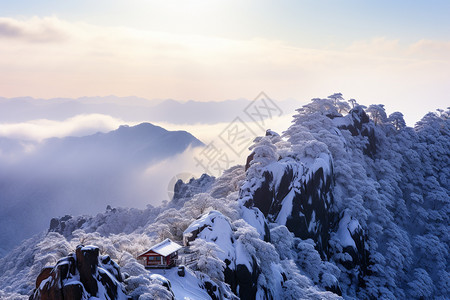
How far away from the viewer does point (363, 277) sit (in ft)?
262

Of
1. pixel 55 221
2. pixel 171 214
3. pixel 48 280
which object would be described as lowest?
pixel 55 221

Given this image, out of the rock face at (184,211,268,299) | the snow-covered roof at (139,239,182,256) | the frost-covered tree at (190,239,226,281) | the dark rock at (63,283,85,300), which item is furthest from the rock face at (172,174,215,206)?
the dark rock at (63,283,85,300)

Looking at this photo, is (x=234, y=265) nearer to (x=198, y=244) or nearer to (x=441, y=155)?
(x=198, y=244)

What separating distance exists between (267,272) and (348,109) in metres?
79.6

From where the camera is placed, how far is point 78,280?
1208 inches

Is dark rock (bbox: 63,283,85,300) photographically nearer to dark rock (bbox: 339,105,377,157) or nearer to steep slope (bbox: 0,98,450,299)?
steep slope (bbox: 0,98,450,299)

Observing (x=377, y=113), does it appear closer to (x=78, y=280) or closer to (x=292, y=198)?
(x=292, y=198)

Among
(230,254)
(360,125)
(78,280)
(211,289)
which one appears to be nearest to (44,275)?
(78,280)

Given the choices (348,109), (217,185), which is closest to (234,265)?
(217,185)

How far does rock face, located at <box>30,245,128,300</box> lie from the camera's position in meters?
29.8

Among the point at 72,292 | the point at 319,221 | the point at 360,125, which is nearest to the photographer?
the point at 72,292

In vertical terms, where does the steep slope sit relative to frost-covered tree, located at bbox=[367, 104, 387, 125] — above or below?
below

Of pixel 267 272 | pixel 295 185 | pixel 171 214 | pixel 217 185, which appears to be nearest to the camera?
pixel 267 272

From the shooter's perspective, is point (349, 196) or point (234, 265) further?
point (349, 196)
